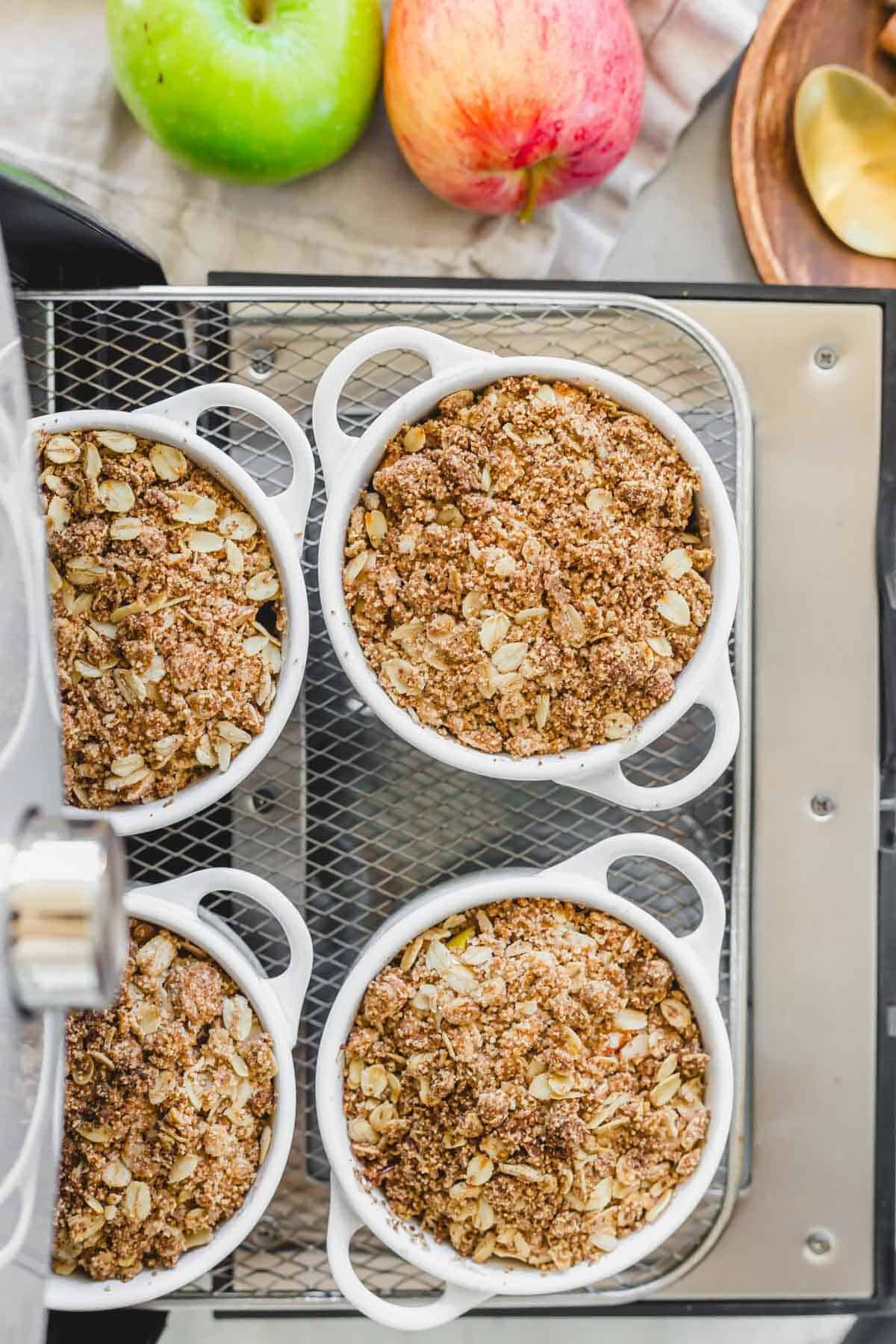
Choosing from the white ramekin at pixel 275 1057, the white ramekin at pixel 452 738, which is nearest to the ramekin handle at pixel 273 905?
the white ramekin at pixel 275 1057

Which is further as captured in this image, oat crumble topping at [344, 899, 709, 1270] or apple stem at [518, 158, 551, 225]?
apple stem at [518, 158, 551, 225]

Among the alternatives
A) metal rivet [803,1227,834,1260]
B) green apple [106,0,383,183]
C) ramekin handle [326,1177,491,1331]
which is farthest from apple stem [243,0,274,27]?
metal rivet [803,1227,834,1260]

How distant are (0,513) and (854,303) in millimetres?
577

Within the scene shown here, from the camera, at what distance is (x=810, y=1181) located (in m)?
0.77

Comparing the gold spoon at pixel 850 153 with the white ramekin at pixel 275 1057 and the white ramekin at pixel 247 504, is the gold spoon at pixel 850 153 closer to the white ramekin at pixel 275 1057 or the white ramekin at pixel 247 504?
the white ramekin at pixel 247 504

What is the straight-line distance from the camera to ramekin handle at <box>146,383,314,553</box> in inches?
25.2

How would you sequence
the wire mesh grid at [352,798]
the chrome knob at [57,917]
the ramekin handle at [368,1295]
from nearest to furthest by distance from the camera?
the chrome knob at [57,917], the ramekin handle at [368,1295], the wire mesh grid at [352,798]

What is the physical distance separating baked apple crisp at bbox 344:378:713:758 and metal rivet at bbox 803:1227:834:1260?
38 centimetres

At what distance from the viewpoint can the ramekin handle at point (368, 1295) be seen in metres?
0.62

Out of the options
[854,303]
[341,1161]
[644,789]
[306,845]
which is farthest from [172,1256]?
[854,303]

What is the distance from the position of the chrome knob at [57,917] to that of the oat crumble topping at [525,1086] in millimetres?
302

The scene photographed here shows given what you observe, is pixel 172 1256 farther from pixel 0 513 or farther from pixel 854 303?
pixel 854 303

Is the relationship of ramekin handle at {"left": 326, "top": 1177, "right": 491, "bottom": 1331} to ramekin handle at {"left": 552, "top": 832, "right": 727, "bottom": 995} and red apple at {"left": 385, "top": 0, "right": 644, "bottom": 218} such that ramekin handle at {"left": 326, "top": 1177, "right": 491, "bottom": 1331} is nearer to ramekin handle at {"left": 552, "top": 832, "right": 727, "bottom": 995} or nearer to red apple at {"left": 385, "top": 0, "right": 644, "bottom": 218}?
ramekin handle at {"left": 552, "top": 832, "right": 727, "bottom": 995}

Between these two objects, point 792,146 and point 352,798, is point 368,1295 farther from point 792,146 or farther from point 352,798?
point 792,146
